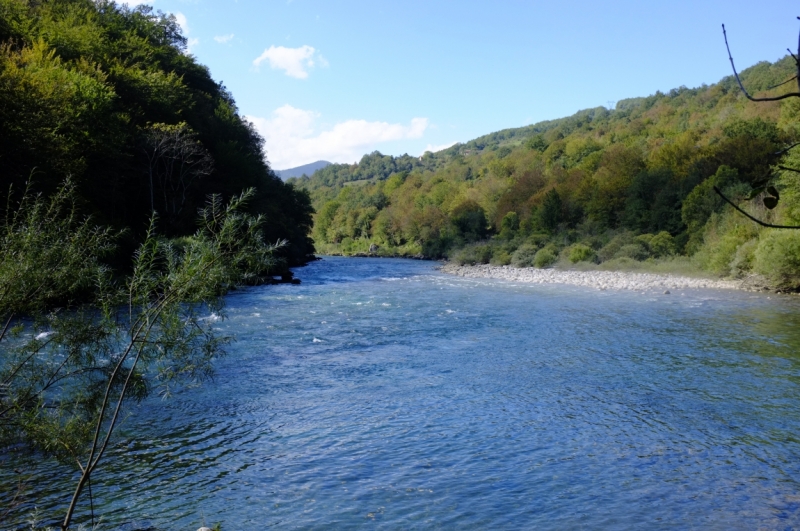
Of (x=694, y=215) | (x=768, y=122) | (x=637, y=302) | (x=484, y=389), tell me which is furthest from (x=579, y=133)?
(x=484, y=389)

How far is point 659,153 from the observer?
61.4m

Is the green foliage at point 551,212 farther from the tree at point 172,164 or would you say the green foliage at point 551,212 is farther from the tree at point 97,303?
the tree at point 97,303

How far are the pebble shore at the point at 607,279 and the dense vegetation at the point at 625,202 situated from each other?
5.38 feet

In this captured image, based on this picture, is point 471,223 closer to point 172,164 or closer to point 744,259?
point 744,259

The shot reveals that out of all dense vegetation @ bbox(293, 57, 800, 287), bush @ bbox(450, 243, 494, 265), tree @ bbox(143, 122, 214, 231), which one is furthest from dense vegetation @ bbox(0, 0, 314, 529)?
bush @ bbox(450, 243, 494, 265)

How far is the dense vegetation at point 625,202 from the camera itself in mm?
34750

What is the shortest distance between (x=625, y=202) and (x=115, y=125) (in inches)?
1770

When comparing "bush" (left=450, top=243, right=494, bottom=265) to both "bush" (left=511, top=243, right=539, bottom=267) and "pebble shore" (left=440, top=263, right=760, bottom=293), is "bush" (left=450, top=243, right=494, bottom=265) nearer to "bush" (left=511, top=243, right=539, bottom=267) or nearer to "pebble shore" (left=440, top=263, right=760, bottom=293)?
"bush" (left=511, top=243, right=539, bottom=267)

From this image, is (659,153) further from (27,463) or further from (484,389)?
(27,463)

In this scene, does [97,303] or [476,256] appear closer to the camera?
[97,303]

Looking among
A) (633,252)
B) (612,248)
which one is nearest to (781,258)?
(633,252)

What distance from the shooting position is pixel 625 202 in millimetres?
55156

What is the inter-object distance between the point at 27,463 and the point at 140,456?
1.51 meters

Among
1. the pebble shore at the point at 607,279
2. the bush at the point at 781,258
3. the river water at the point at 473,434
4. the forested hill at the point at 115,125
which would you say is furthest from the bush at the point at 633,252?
the forested hill at the point at 115,125
